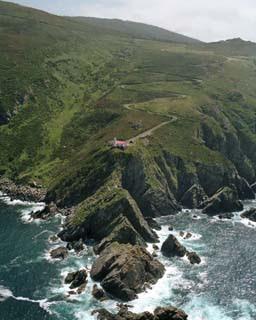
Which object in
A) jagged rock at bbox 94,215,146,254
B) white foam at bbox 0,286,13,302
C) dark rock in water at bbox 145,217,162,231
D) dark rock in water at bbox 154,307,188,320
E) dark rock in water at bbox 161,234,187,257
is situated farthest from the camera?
dark rock in water at bbox 145,217,162,231

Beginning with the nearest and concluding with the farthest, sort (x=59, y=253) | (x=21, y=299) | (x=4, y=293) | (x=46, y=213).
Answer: (x=21, y=299) < (x=4, y=293) < (x=59, y=253) < (x=46, y=213)

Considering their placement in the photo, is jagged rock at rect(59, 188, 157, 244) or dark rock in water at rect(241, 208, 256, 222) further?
dark rock in water at rect(241, 208, 256, 222)

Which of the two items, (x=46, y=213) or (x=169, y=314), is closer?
(x=169, y=314)

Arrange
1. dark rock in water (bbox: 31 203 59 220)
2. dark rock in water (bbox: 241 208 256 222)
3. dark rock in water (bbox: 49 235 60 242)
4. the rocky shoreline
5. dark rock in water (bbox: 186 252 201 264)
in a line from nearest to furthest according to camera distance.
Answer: the rocky shoreline < dark rock in water (bbox: 186 252 201 264) < dark rock in water (bbox: 49 235 60 242) < dark rock in water (bbox: 31 203 59 220) < dark rock in water (bbox: 241 208 256 222)

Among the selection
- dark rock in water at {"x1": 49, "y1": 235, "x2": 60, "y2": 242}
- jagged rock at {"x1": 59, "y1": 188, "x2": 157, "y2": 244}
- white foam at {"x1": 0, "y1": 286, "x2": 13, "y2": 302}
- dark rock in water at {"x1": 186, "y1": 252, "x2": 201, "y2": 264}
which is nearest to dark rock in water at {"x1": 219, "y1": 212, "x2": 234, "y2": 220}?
jagged rock at {"x1": 59, "y1": 188, "x2": 157, "y2": 244}

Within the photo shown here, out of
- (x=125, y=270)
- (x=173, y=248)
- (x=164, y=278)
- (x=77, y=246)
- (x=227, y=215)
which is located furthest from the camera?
(x=227, y=215)

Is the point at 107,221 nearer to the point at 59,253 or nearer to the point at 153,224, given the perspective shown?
the point at 59,253

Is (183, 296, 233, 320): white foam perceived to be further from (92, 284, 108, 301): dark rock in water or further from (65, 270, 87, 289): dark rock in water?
(65, 270, 87, 289): dark rock in water

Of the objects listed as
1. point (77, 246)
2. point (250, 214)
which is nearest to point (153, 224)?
point (77, 246)
